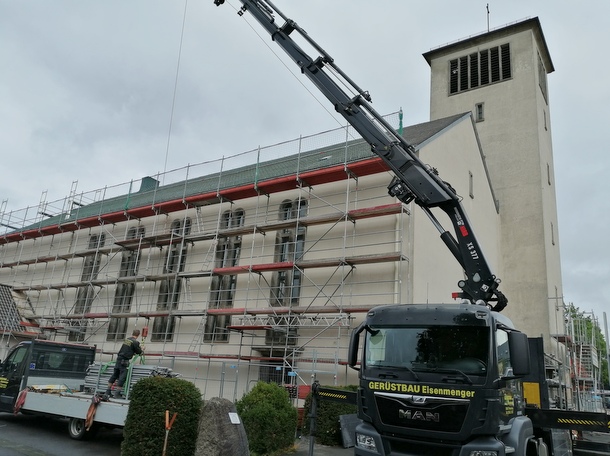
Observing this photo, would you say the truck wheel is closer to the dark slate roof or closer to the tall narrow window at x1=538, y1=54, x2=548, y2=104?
the dark slate roof

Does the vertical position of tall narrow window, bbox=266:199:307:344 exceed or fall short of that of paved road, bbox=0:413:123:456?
it exceeds it

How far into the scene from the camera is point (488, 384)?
6320 millimetres

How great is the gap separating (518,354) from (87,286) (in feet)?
73.5

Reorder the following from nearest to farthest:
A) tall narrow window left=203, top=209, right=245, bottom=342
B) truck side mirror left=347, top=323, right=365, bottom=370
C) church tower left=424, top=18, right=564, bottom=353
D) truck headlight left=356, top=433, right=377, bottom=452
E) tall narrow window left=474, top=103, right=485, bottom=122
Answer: truck headlight left=356, top=433, right=377, bottom=452
truck side mirror left=347, top=323, right=365, bottom=370
tall narrow window left=203, top=209, right=245, bottom=342
church tower left=424, top=18, right=564, bottom=353
tall narrow window left=474, top=103, right=485, bottom=122

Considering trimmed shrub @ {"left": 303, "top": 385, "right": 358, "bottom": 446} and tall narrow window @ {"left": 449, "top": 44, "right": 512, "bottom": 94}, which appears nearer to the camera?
trimmed shrub @ {"left": 303, "top": 385, "right": 358, "bottom": 446}

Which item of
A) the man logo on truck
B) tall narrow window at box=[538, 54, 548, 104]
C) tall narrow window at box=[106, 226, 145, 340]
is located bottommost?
the man logo on truck

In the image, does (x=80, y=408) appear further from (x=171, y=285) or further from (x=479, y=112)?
(x=479, y=112)

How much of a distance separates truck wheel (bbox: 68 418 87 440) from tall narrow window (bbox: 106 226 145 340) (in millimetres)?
11441

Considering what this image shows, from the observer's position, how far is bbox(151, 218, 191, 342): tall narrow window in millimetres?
20608

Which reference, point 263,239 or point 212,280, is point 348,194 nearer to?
point 263,239

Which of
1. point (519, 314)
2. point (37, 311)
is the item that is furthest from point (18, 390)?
point (519, 314)

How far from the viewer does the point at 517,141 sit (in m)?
25.8

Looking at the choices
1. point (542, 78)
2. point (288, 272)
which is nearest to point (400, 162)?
point (288, 272)

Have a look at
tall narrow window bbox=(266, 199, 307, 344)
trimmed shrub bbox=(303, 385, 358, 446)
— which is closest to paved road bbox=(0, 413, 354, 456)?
trimmed shrub bbox=(303, 385, 358, 446)
